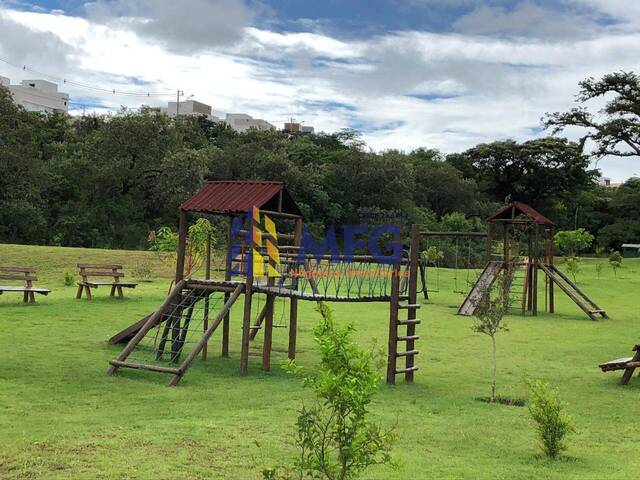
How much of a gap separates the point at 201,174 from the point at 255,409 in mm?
31945

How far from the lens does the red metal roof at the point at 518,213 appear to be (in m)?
23.3

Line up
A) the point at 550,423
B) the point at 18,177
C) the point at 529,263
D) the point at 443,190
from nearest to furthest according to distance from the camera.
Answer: the point at 550,423, the point at 529,263, the point at 18,177, the point at 443,190

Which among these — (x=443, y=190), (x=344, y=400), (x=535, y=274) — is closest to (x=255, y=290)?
(x=344, y=400)

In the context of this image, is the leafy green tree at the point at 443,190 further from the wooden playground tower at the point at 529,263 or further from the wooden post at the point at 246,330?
the wooden post at the point at 246,330

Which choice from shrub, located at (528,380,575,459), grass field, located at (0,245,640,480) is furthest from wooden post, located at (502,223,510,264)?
shrub, located at (528,380,575,459)

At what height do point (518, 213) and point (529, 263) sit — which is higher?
point (518, 213)

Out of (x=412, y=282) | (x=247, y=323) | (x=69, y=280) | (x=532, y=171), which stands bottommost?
(x=69, y=280)

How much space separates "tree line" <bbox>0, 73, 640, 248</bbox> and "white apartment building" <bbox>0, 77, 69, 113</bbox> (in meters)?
28.9

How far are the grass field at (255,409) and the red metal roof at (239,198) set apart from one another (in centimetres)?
280

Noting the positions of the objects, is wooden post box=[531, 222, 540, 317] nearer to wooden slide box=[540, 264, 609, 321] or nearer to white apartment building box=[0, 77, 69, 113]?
wooden slide box=[540, 264, 609, 321]

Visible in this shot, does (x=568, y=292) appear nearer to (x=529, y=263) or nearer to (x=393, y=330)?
(x=529, y=263)

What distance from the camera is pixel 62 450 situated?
21.6 feet

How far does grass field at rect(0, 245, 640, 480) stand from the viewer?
6457mm

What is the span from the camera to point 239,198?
12.5 metres
